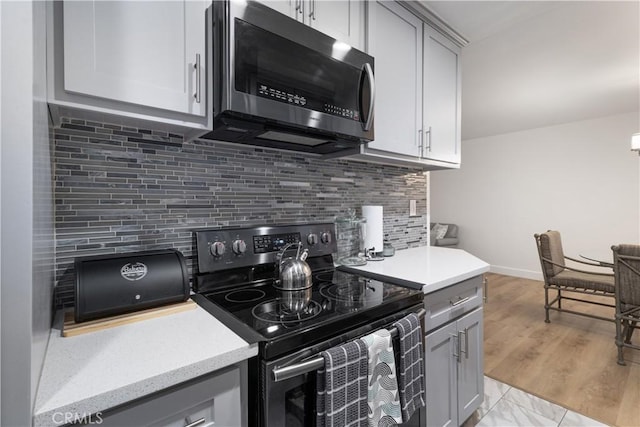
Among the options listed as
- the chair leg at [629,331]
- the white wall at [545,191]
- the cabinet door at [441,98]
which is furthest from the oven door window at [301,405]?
the white wall at [545,191]

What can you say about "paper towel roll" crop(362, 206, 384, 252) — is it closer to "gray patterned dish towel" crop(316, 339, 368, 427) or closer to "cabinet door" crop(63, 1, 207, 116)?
"gray patterned dish towel" crop(316, 339, 368, 427)

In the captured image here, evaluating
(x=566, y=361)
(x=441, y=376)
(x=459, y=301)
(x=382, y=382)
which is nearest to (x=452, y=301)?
(x=459, y=301)

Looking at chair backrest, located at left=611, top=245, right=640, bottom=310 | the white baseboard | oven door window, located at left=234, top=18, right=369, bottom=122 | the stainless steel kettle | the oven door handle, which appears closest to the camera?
the oven door handle

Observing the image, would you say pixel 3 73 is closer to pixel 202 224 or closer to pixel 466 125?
pixel 202 224

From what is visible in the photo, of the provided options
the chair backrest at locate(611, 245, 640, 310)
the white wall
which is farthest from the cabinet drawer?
the white wall

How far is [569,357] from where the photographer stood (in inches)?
94.5

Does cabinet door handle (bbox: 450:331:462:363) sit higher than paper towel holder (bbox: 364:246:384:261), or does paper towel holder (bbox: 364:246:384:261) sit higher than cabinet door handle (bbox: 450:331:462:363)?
paper towel holder (bbox: 364:246:384:261)

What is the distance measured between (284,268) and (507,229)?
5.35m

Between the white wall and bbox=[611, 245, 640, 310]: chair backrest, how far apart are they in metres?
1.83

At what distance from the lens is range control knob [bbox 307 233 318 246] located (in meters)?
1.44

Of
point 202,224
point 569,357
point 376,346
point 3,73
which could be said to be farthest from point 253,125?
point 569,357

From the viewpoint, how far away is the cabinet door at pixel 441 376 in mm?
1243

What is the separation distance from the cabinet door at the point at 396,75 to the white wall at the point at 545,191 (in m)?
3.88

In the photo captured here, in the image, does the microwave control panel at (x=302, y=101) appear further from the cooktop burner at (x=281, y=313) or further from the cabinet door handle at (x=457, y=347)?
the cabinet door handle at (x=457, y=347)
